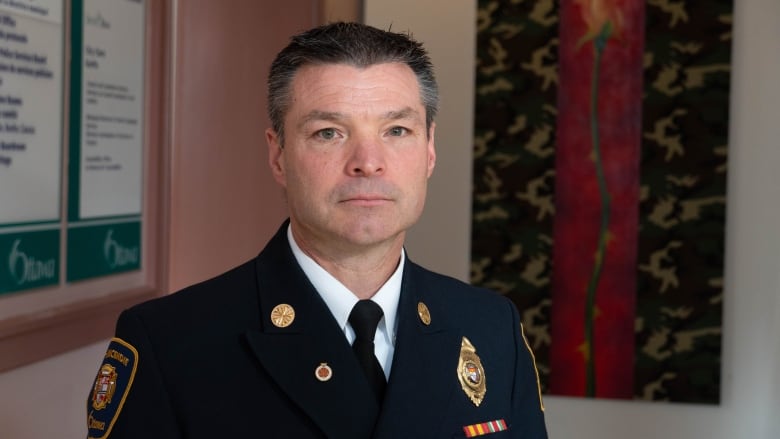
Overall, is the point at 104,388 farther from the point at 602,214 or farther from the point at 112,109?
the point at 602,214

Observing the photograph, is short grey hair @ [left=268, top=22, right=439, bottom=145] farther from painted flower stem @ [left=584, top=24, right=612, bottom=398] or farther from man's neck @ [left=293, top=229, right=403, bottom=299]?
painted flower stem @ [left=584, top=24, right=612, bottom=398]

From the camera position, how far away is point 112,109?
2172 millimetres

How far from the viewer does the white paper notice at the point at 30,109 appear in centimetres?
177

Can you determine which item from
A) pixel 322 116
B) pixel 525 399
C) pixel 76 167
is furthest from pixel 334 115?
pixel 76 167

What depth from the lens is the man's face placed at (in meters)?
1.19

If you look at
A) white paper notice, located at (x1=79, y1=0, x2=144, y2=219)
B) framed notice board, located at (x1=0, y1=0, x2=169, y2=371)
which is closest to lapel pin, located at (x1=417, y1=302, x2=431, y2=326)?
framed notice board, located at (x1=0, y1=0, x2=169, y2=371)

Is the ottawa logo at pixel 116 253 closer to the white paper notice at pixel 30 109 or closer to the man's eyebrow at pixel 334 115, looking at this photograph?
the white paper notice at pixel 30 109

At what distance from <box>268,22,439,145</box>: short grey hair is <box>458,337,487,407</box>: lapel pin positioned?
344mm

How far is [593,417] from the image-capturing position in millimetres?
3221

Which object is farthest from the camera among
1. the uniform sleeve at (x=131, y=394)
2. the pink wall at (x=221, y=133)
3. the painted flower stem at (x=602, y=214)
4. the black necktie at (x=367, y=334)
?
the painted flower stem at (x=602, y=214)

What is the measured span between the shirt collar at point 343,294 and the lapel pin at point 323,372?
0.06m

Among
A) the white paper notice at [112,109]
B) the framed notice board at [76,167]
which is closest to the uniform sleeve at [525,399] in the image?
the framed notice board at [76,167]

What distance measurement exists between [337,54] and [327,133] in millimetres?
98

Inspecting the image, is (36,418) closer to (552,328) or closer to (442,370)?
(442,370)
